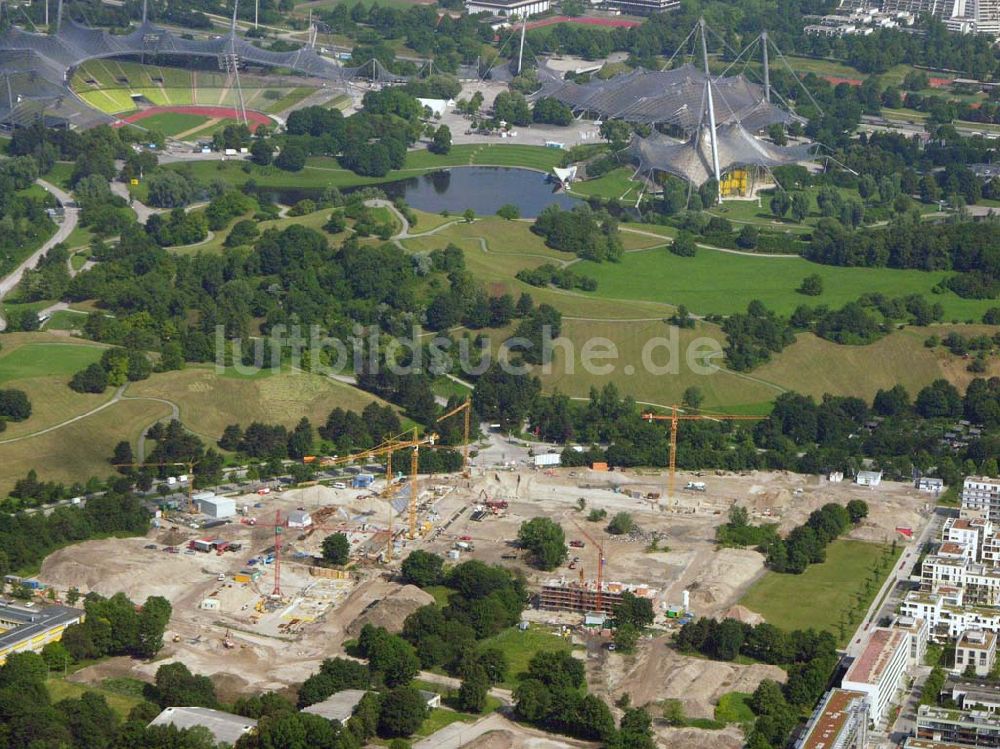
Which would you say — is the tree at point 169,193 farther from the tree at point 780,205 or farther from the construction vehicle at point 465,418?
the construction vehicle at point 465,418

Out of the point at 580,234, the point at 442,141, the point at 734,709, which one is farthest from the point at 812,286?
the point at 734,709

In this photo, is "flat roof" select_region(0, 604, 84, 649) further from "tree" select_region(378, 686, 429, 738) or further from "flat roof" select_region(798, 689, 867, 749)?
"flat roof" select_region(798, 689, 867, 749)

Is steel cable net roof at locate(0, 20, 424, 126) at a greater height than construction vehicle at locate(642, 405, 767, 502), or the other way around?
steel cable net roof at locate(0, 20, 424, 126)

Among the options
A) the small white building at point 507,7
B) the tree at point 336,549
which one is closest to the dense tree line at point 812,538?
the tree at point 336,549

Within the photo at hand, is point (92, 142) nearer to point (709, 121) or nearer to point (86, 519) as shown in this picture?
point (709, 121)

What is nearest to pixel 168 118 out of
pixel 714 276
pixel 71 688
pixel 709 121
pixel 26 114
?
pixel 26 114

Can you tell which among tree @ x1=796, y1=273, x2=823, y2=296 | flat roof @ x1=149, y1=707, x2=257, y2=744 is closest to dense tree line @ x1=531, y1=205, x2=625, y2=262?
tree @ x1=796, y1=273, x2=823, y2=296
